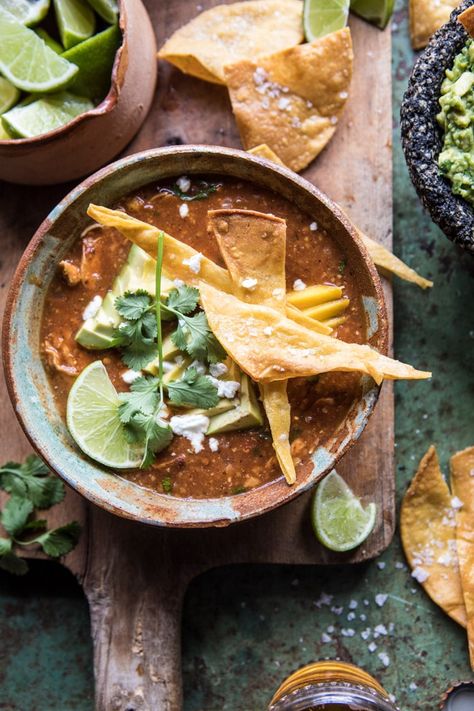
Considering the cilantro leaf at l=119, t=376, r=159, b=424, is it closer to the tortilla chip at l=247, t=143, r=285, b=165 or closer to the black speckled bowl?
the tortilla chip at l=247, t=143, r=285, b=165

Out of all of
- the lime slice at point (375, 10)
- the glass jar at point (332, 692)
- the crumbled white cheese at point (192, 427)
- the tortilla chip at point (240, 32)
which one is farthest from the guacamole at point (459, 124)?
the glass jar at point (332, 692)

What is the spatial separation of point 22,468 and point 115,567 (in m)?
0.39

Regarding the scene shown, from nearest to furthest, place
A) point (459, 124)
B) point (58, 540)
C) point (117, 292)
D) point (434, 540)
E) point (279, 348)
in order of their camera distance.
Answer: point (279, 348) < point (459, 124) < point (117, 292) < point (58, 540) < point (434, 540)

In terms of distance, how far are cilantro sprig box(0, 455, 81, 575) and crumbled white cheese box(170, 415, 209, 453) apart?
1.58ft

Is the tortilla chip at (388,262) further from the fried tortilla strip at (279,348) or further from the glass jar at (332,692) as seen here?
the glass jar at (332,692)

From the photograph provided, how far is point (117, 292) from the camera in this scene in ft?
7.55

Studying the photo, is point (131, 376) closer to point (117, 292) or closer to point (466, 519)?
point (117, 292)

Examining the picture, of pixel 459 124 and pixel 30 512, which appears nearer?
pixel 459 124

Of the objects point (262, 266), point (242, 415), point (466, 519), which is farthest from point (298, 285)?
point (466, 519)

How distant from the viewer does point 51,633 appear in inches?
110

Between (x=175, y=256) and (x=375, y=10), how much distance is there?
103 centimetres

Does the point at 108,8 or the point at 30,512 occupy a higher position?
the point at 108,8

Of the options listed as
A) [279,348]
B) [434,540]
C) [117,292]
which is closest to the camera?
[279,348]

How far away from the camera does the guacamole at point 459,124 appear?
7.21ft
